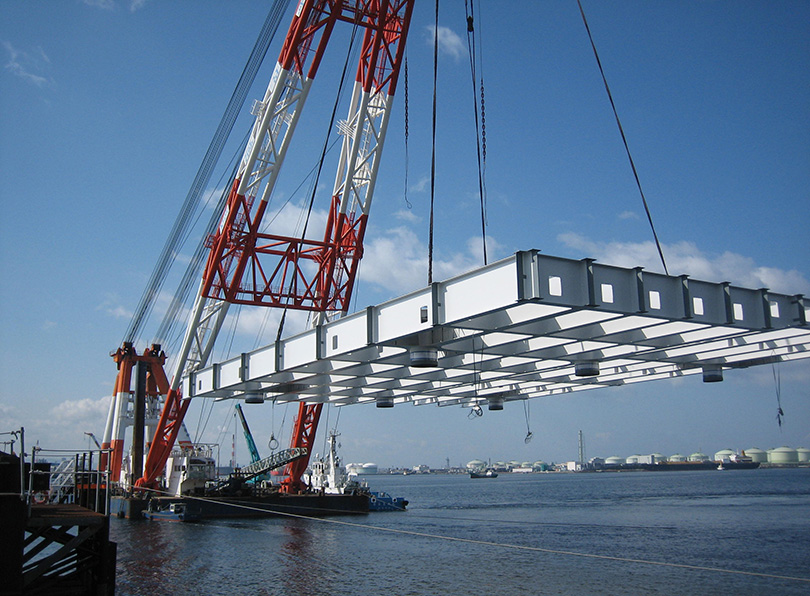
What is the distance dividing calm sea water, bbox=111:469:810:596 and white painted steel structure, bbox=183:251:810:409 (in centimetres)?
603

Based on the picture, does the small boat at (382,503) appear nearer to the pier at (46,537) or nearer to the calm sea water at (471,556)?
the calm sea water at (471,556)

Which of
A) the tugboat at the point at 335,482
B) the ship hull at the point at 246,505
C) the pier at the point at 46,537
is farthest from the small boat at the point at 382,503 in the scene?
the pier at the point at 46,537

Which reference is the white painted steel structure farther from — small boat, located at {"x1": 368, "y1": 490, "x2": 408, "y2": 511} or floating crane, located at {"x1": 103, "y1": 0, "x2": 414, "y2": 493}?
small boat, located at {"x1": 368, "y1": 490, "x2": 408, "y2": 511}

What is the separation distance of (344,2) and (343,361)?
2197cm

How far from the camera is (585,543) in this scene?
36.0m

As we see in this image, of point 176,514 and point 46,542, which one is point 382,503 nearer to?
point 176,514

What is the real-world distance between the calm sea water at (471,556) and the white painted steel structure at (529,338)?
603 cm

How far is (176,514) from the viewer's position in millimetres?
49250

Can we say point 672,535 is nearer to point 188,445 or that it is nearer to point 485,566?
point 485,566

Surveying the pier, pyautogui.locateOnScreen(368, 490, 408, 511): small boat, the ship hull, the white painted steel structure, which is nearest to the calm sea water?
the ship hull

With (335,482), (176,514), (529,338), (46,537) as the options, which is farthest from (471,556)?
(335,482)

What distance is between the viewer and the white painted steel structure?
16.2 metres

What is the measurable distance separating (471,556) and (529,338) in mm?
12926

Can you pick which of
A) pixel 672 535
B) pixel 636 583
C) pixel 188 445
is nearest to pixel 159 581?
pixel 636 583
